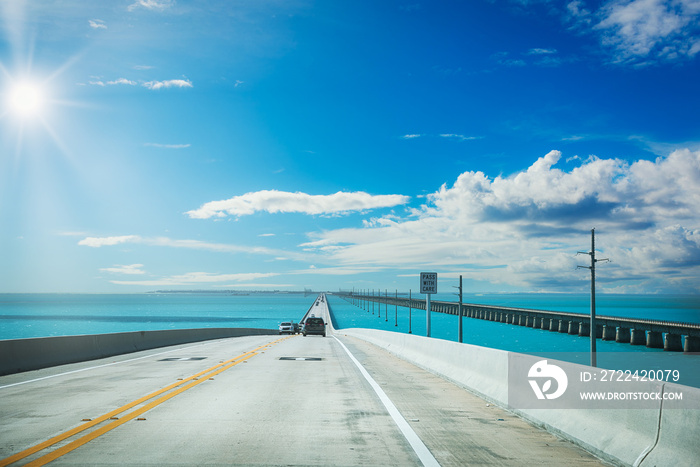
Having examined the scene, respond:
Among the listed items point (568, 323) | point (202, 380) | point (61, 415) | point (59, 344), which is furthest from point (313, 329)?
point (568, 323)

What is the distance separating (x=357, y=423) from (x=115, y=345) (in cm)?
1672

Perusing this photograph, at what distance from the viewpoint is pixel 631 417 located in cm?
594

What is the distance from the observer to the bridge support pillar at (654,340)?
279ft

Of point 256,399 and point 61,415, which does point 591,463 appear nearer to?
point 256,399

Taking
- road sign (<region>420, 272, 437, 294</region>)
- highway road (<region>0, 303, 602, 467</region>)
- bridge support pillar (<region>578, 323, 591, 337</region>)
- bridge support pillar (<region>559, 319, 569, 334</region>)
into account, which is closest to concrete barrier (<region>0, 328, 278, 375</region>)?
highway road (<region>0, 303, 602, 467</region>)

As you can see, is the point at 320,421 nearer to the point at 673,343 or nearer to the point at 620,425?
the point at 620,425

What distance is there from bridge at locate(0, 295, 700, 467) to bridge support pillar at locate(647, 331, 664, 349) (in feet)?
275

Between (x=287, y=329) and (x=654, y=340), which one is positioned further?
(x=654, y=340)

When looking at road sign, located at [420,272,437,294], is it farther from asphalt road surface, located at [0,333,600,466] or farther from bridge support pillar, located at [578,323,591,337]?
bridge support pillar, located at [578,323,591,337]

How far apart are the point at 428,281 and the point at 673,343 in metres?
69.2

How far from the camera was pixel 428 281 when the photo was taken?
27906 millimetres

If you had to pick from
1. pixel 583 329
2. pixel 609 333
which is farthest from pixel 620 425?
pixel 583 329
